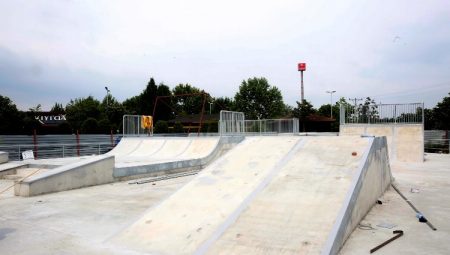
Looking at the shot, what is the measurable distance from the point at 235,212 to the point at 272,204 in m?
0.68

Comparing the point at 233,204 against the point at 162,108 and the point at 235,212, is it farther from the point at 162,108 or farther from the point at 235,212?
the point at 162,108

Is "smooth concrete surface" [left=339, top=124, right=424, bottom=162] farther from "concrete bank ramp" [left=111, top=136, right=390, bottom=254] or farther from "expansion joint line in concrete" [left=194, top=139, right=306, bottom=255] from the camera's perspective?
"expansion joint line in concrete" [left=194, top=139, right=306, bottom=255]

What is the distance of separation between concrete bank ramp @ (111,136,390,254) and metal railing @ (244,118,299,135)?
12863mm

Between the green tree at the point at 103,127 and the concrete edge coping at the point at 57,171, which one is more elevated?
the green tree at the point at 103,127

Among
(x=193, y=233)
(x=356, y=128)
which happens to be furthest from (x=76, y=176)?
(x=356, y=128)

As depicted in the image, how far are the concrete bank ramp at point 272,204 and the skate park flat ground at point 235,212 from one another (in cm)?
2

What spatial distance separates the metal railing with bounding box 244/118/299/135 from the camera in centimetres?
2269

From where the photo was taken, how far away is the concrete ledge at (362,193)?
18.3 ft

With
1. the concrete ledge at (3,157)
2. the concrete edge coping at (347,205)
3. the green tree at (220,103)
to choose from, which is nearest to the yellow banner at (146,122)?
the concrete ledge at (3,157)

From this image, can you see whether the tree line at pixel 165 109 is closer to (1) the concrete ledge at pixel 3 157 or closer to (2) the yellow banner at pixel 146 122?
(2) the yellow banner at pixel 146 122

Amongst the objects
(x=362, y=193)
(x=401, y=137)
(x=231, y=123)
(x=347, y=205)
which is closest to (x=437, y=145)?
(x=401, y=137)

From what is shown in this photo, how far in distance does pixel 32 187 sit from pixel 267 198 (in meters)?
7.27

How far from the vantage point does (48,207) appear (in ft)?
30.4

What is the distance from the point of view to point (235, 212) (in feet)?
21.3
